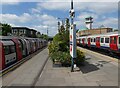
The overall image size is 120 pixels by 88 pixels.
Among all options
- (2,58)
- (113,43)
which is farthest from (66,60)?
(113,43)

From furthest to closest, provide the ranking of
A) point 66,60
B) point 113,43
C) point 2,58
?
1. point 113,43
2. point 66,60
3. point 2,58

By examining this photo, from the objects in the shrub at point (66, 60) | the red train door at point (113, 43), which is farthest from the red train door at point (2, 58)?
the red train door at point (113, 43)

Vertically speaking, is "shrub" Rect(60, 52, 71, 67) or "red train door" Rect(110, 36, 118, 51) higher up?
"red train door" Rect(110, 36, 118, 51)

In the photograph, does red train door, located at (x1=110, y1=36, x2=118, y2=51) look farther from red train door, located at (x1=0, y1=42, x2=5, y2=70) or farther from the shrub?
red train door, located at (x1=0, y1=42, x2=5, y2=70)

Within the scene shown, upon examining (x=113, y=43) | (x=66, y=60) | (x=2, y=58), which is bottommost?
(x=66, y=60)

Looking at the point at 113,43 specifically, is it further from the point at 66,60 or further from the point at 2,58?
the point at 2,58

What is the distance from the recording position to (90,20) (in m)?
143

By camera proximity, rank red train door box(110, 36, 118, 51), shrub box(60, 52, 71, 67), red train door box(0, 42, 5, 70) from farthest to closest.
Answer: red train door box(110, 36, 118, 51) < shrub box(60, 52, 71, 67) < red train door box(0, 42, 5, 70)

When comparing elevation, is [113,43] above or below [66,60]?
above

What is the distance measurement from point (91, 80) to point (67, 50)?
30.8 ft

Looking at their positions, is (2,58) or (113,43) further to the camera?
(113,43)

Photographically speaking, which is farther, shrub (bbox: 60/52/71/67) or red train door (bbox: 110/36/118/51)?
red train door (bbox: 110/36/118/51)

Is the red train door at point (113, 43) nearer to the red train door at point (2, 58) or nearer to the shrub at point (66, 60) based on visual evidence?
the shrub at point (66, 60)

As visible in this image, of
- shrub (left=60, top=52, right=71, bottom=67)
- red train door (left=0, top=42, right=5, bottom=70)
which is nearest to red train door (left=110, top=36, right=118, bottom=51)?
shrub (left=60, top=52, right=71, bottom=67)
